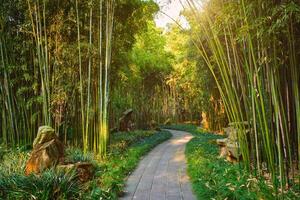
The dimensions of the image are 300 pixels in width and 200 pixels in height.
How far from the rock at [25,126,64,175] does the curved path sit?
3.59ft

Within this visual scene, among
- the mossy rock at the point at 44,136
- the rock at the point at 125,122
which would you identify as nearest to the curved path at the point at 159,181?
the mossy rock at the point at 44,136

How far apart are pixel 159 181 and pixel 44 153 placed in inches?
65.6

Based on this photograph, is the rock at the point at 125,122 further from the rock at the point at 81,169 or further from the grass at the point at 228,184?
the rock at the point at 81,169

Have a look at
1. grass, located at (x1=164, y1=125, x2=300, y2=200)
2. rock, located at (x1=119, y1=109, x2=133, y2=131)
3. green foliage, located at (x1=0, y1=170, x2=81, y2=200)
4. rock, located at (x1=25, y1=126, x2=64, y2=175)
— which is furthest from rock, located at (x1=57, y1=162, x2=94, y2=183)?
rock, located at (x1=119, y1=109, x2=133, y2=131)

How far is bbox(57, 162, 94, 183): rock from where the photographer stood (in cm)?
418

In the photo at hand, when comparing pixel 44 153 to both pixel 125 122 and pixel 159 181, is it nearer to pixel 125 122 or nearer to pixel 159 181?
pixel 159 181

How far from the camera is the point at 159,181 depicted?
4.56 metres

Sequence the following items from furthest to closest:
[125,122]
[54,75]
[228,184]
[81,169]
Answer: [125,122], [54,75], [81,169], [228,184]

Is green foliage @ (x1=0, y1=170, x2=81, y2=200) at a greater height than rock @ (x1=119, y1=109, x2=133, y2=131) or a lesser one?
lesser

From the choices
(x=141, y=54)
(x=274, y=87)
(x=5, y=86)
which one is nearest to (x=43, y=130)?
(x=5, y=86)

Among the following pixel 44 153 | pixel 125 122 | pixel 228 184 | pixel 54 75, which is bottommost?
pixel 228 184

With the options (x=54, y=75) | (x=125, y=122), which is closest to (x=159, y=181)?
(x=54, y=75)

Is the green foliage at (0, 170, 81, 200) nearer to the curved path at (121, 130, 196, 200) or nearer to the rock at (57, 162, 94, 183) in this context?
the rock at (57, 162, 94, 183)

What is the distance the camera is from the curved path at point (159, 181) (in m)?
3.80
